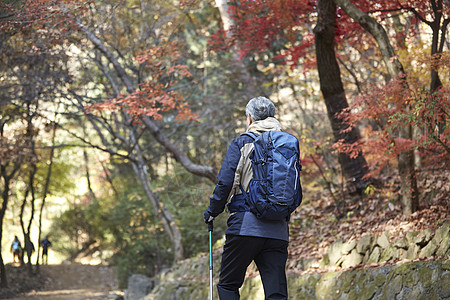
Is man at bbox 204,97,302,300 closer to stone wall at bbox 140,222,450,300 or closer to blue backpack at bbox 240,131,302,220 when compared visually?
blue backpack at bbox 240,131,302,220

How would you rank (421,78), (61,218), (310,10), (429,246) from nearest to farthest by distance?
(429,246), (421,78), (310,10), (61,218)

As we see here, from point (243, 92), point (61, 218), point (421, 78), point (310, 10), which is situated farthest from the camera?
point (61, 218)

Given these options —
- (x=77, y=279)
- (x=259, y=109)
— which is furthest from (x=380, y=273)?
(x=77, y=279)

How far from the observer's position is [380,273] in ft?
15.2

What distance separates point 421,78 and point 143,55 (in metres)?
5.25

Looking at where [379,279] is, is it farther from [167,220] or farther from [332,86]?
[167,220]

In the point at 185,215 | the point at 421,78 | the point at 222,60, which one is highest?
the point at 222,60

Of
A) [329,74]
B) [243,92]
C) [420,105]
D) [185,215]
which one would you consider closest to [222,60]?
[243,92]

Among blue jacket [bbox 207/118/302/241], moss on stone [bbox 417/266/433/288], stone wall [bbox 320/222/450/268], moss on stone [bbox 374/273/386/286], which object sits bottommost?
moss on stone [bbox 374/273/386/286]

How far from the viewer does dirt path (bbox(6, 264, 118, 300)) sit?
16.9 meters

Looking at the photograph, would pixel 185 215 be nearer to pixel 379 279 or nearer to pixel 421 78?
pixel 421 78

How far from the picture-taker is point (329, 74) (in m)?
7.50

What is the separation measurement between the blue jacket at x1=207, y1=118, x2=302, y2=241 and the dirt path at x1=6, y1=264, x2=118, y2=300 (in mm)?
13918

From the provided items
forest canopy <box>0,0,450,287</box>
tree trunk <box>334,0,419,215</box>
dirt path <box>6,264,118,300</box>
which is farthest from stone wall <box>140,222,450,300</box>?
dirt path <box>6,264,118,300</box>
